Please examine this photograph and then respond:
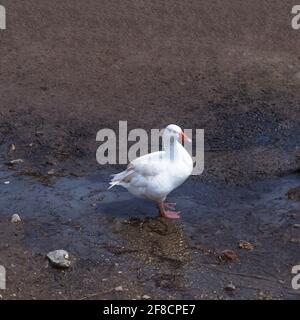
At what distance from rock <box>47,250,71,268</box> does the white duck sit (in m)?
1.20

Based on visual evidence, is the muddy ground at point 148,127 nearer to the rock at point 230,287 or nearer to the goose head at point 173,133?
the rock at point 230,287

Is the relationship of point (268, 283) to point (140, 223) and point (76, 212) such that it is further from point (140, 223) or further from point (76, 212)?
point (76, 212)

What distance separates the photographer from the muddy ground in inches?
249

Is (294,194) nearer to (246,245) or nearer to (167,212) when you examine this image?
(246,245)

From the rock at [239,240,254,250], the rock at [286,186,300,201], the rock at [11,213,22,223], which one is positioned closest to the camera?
the rock at [239,240,254,250]

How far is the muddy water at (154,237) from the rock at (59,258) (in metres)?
0.07

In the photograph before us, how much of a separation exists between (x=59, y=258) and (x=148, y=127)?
10.7ft

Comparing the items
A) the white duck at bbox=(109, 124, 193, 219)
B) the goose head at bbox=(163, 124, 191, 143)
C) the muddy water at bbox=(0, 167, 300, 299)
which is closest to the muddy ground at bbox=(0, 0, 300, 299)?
the muddy water at bbox=(0, 167, 300, 299)

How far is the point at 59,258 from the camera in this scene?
20.9ft

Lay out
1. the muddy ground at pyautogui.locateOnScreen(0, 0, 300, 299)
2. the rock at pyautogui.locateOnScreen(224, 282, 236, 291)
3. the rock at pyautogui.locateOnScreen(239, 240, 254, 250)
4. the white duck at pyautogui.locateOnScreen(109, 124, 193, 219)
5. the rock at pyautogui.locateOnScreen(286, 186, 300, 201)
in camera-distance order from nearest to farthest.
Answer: the rock at pyautogui.locateOnScreen(224, 282, 236, 291)
the muddy ground at pyautogui.locateOnScreen(0, 0, 300, 299)
the rock at pyautogui.locateOnScreen(239, 240, 254, 250)
the white duck at pyautogui.locateOnScreen(109, 124, 193, 219)
the rock at pyautogui.locateOnScreen(286, 186, 300, 201)

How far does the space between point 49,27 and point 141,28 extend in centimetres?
182

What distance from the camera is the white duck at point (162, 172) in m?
6.98

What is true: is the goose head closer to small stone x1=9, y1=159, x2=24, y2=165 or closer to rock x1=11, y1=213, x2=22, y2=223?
rock x1=11, y1=213, x2=22, y2=223

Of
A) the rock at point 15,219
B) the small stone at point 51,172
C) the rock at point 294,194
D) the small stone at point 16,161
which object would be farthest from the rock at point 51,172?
the rock at point 294,194
